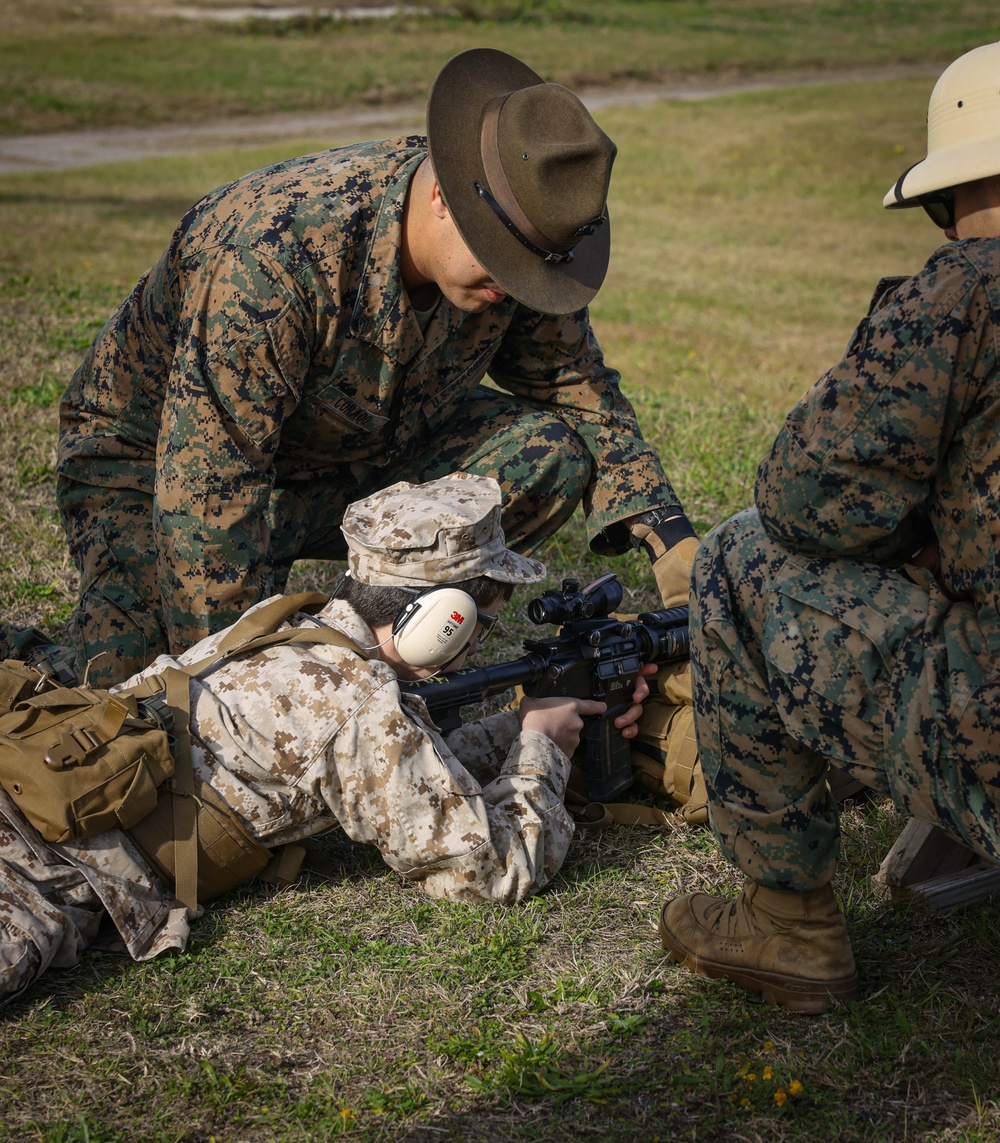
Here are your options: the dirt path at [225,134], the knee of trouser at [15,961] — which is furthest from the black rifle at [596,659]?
the dirt path at [225,134]

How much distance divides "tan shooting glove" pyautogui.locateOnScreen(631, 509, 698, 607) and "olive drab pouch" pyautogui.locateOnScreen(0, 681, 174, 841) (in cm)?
182

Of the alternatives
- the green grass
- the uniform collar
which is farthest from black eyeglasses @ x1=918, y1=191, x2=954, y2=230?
the green grass

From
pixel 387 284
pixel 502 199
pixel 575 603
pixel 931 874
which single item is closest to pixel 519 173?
pixel 502 199

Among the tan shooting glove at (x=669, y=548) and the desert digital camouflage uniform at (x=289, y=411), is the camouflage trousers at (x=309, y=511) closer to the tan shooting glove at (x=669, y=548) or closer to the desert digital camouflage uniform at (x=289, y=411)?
the desert digital camouflage uniform at (x=289, y=411)

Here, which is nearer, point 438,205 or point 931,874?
point 931,874

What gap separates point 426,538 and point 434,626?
234 mm

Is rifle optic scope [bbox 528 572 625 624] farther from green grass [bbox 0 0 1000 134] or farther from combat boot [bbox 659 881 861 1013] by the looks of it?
green grass [bbox 0 0 1000 134]

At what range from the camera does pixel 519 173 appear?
384 centimetres

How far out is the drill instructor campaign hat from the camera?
12.6 feet

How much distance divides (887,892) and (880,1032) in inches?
23.1

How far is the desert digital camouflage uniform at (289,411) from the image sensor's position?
3.98 m

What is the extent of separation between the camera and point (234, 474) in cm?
397

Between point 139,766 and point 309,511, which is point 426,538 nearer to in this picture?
point 139,766

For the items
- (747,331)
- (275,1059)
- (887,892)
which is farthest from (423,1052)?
(747,331)
